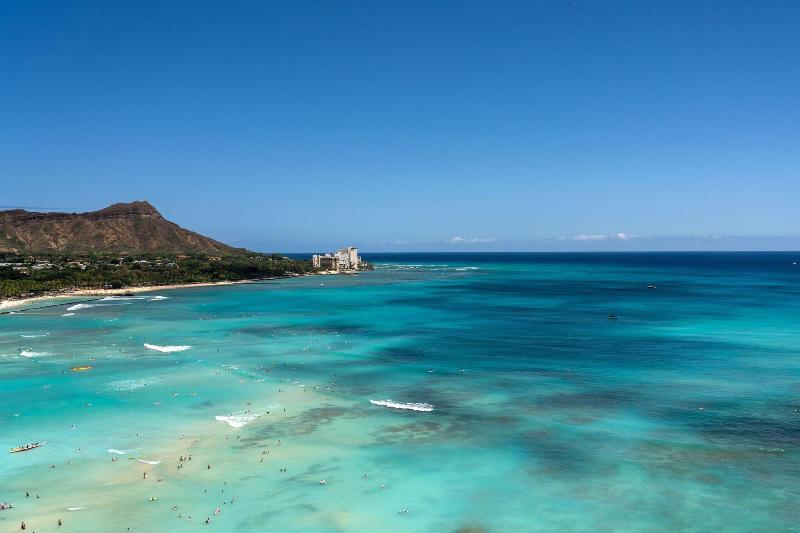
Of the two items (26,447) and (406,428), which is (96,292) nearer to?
(26,447)

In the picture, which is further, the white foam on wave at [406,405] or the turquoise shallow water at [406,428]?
the white foam on wave at [406,405]

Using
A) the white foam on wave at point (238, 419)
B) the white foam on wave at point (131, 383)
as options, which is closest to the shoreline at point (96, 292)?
the white foam on wave at point (131, 383)

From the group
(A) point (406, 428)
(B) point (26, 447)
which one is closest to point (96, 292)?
(B) point (26, 447)

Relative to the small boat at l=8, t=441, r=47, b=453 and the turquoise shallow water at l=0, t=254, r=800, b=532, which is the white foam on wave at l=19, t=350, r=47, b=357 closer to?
the turquoise shallow water at l=0, t=254, r=800, b=532

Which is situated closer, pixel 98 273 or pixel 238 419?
pixel 238 419

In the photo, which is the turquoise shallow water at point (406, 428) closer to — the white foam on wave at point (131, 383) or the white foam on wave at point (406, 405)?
the white foam on wave at point (131, 383)
